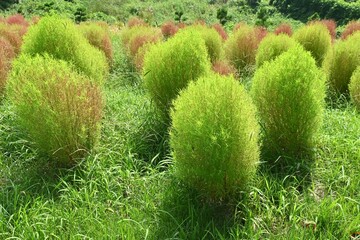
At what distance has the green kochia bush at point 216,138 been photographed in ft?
7.47

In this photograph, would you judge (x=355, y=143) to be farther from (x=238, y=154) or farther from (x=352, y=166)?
(x=238, y=154)

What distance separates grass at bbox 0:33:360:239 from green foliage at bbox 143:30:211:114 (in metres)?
0.42

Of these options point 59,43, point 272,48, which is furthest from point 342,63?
point 59,43

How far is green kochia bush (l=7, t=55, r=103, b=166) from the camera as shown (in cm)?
271

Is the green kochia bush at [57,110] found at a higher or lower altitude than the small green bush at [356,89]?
higher

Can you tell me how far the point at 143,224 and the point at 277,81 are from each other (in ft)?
4.90

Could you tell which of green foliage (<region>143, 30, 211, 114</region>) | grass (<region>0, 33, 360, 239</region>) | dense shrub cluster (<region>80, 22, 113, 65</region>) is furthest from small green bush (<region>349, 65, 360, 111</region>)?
dense shrub cluster (<region>80, 22, 113, 65</region>)

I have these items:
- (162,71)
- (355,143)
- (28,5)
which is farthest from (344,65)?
(28,5)

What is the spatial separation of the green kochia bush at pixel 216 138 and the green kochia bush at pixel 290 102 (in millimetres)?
475

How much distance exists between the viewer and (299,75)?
2779 millimetres

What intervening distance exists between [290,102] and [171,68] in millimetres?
1181

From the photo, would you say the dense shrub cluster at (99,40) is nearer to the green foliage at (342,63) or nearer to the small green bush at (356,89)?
the green foliage at (342,63)

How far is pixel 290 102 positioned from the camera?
9.11 ft

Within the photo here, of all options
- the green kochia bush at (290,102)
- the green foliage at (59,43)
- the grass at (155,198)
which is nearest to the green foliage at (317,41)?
the grass at (155,198)
